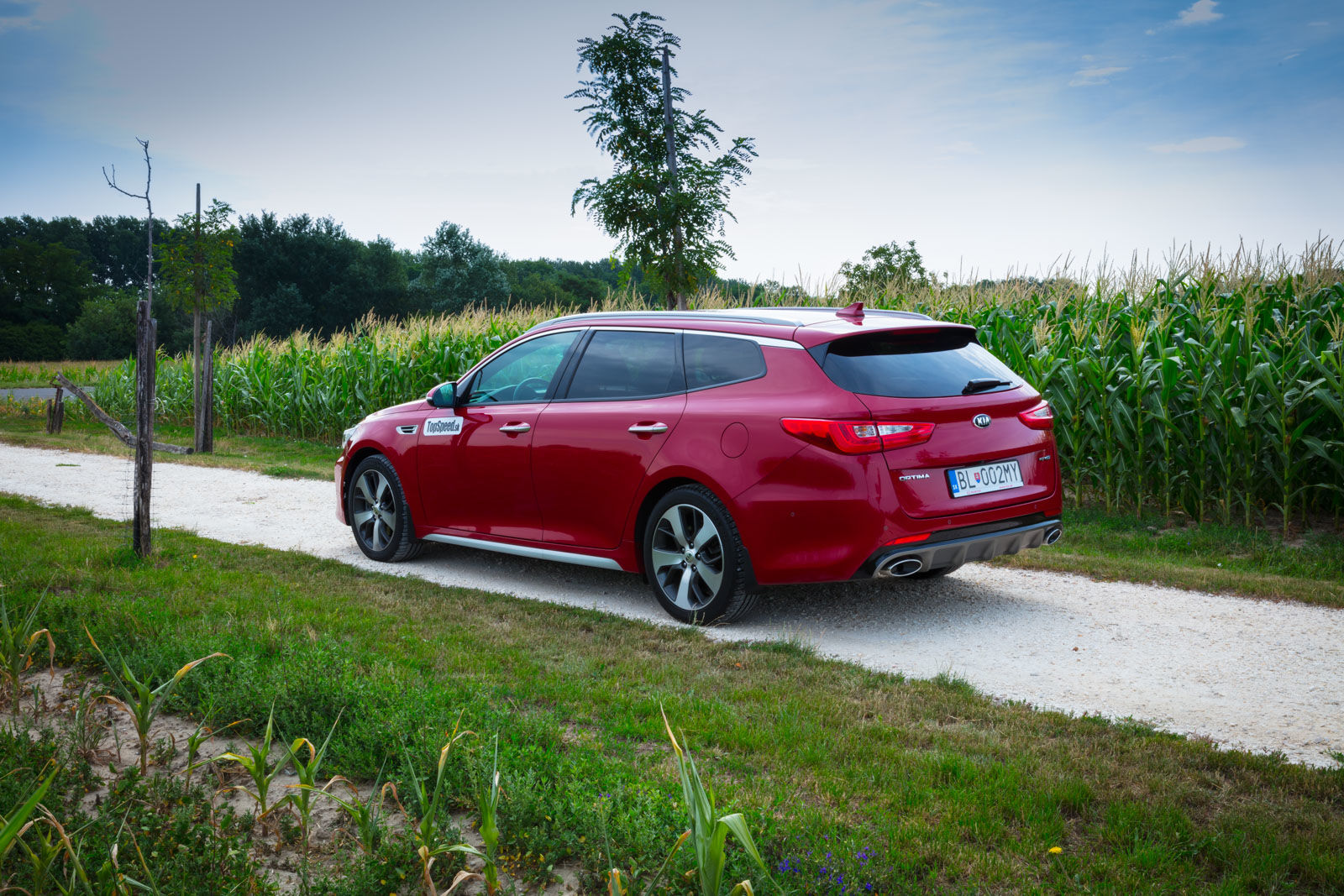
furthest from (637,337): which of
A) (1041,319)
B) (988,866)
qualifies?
(1041,319)

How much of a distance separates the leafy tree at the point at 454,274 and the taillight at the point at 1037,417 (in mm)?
63422

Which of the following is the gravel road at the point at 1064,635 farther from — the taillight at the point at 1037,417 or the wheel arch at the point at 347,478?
the taillight at the point at 1037,417

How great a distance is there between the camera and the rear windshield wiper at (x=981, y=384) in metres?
5.49

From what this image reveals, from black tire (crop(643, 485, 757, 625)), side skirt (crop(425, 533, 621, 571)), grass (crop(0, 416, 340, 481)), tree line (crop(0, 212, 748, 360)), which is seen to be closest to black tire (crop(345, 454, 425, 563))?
side skirt (crop(425, 533, 621, 571))

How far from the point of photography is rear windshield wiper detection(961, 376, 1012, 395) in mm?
5488

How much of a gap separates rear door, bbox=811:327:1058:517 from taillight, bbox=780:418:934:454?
0.04 metres

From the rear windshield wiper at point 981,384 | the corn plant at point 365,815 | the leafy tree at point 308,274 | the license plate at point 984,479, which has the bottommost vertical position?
the corn plant at point 365,815

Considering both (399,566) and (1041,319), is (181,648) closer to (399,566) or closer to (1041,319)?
(399,566)

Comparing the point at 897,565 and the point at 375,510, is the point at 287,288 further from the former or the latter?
the point at 897,565

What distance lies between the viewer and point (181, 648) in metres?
4.50

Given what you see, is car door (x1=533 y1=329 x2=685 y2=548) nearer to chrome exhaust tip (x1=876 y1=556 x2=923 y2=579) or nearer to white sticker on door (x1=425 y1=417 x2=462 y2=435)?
white sticker on door (x1=425 y1=417 x2=462 y2=435)

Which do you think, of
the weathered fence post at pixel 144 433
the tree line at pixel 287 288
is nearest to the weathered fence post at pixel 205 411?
the weathered fence post at pixel 144 433

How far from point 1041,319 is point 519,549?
6.14 meters

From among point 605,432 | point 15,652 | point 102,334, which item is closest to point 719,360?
point 605,432
